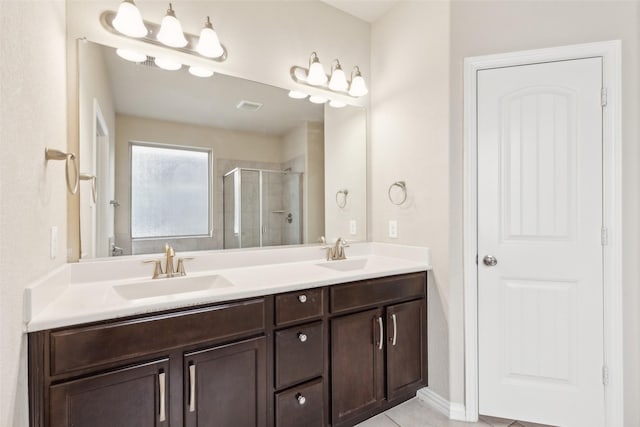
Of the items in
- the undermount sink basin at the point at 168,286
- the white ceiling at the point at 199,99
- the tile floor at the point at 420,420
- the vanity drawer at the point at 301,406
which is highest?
the white ceiling at the point at 199,99

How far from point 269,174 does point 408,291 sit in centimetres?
114

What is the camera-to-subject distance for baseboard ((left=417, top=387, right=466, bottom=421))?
1877mm

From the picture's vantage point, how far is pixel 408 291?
1943mm

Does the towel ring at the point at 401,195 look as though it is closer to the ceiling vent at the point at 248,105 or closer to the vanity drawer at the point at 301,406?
the ceiling vent at the point at 248,105

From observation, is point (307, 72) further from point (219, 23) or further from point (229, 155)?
point (229, 155)

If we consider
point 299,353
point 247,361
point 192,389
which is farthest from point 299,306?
point 192,389

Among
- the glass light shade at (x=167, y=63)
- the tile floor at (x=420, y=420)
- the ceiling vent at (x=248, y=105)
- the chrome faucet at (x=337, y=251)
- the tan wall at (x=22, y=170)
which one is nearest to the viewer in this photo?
the tan wall at (x=22, y=170)

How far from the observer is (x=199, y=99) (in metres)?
1.83

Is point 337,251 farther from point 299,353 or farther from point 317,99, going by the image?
point 317,99

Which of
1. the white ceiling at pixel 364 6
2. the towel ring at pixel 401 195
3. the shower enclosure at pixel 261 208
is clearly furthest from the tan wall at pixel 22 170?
the towel ring at pixel 401 195

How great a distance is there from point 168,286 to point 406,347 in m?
1.40

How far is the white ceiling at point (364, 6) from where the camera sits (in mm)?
2307

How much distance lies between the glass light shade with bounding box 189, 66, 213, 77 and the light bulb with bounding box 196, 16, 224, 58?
0.08m

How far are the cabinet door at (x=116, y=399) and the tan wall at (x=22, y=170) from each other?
10 centimetres
